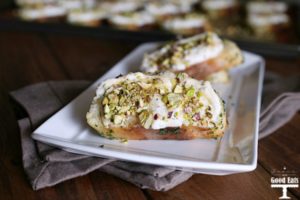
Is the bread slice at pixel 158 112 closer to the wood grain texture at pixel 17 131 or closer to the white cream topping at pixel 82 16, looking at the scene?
the wood grain texture at pixel 17 131

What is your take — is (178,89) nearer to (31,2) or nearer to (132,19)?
(132,19)

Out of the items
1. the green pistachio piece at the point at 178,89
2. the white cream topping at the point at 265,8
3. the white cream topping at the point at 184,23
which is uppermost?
the green pistachio piece at the point at 178,89

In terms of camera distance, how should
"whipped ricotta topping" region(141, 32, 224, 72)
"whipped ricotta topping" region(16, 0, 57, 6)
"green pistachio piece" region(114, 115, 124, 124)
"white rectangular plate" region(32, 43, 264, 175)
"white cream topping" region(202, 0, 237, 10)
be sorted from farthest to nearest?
"white cream topping" region(202, 0, 237, 10), "whipped ricotta topping" region(16, 0, 57, 6), "whipped ricotta topping" region(141, 32, 224, 72), "green pistachio piece" region(114, 115, 124, 124), "white rectangular plate" region(32, 43, 264, 175)

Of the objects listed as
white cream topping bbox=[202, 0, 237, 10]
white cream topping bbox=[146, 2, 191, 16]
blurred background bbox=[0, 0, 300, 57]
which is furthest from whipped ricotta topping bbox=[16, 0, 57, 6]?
white cream topping bbox=[202, 0, 237, 10]

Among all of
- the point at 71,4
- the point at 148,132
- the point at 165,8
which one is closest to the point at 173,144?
the point at 148,132

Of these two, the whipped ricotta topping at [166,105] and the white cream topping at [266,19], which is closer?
the whipped ricotta topping at [166,105]

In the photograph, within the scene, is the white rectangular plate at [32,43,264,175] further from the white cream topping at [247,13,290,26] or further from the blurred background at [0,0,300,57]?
the white cream topping at [247,13,290,26]

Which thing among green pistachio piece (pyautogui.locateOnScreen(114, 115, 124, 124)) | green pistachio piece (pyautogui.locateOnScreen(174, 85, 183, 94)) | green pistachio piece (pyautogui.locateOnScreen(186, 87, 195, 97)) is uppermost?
green pistachio piece (pyautogui.locateOnScreen(174, 85, 183, 94))

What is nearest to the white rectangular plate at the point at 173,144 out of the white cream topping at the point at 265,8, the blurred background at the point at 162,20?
the blurred background at the point at 162,20

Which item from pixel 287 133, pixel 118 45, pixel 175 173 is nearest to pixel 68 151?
pixel 175 173
